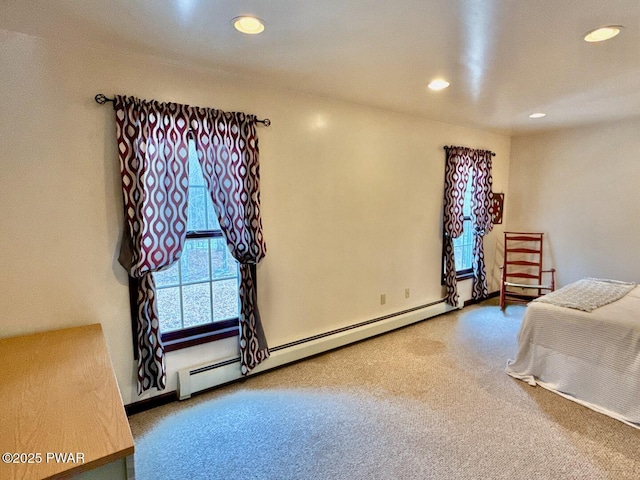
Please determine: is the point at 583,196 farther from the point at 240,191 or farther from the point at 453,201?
the point at 240,191

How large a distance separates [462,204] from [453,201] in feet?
0.60

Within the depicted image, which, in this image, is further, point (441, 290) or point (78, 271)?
point (441, 290)

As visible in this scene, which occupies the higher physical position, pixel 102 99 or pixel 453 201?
pixel 102 99

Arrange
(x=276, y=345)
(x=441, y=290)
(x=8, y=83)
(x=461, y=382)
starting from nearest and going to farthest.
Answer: (x=8, y=83) < (x=461, y=382) < (x=276, y=345) < (x=441, y=290)

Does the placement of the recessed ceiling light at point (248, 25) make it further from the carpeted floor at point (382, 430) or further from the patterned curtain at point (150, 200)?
the carpeted floor at point (382, 430)

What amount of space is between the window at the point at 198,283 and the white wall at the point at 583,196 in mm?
4233

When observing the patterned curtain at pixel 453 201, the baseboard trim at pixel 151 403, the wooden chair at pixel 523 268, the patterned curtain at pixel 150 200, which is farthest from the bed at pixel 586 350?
the patterned curtain at pixel 150 200

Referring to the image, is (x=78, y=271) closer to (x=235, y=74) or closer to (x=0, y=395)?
(x=0, y=395)

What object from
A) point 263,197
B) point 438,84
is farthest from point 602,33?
point 263,197

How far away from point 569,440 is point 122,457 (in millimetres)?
2415

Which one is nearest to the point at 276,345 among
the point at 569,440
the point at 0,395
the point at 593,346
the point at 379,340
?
the point at 379,340

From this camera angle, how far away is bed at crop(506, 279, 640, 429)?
2342mm

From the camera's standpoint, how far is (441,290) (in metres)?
4.41

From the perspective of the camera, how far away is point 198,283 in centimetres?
263
